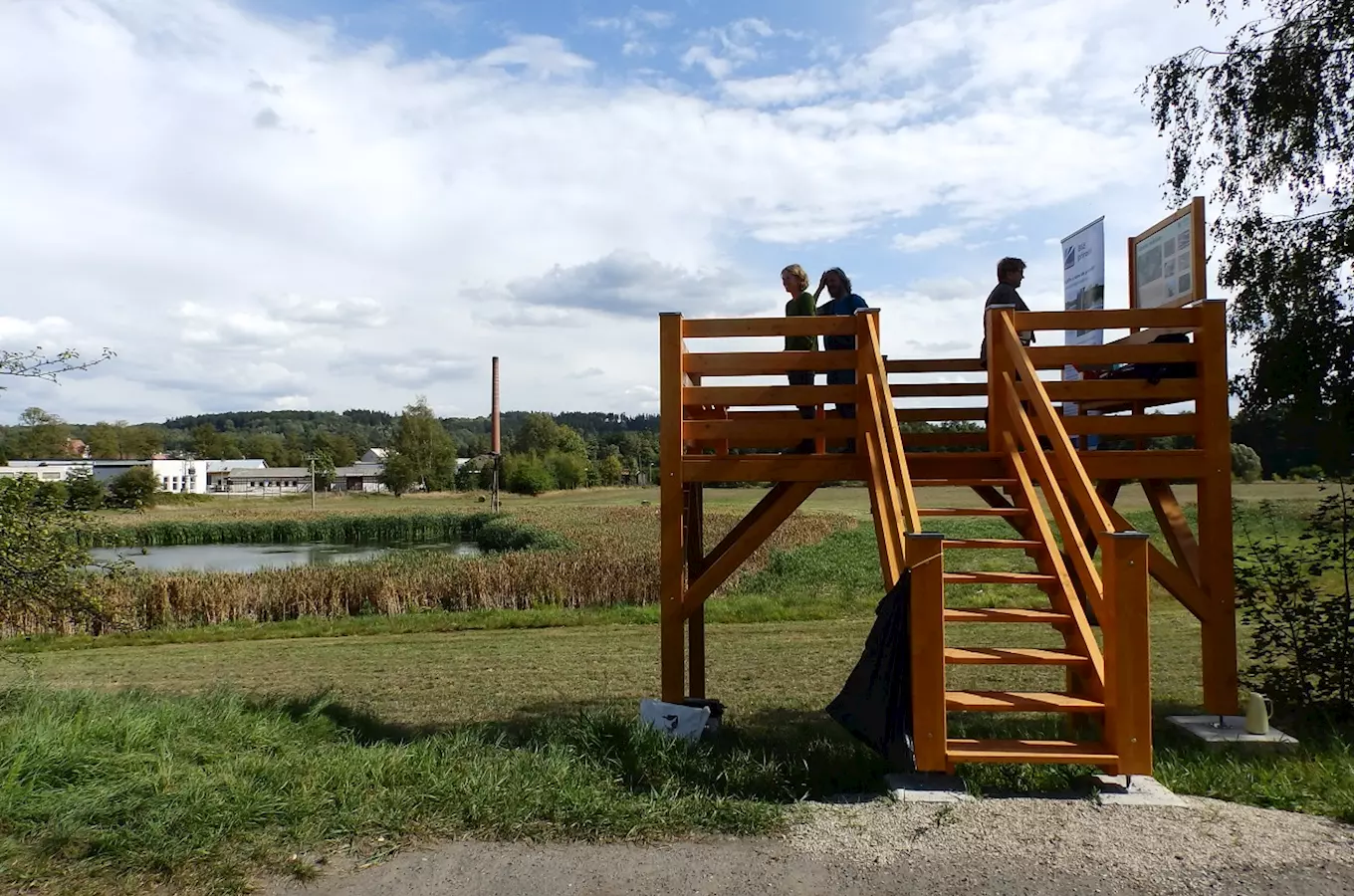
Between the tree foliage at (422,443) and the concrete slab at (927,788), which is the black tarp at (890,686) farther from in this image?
the tree foliage at (422,443)

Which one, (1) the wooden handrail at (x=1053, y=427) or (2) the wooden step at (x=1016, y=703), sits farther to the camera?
(1) the wooden handrail at (x=1053, y=427)

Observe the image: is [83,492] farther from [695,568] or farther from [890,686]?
[890,686]

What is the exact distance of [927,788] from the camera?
5070mm

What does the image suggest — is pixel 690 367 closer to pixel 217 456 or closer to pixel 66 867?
pixel 66 867

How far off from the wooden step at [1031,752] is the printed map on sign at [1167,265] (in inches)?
154

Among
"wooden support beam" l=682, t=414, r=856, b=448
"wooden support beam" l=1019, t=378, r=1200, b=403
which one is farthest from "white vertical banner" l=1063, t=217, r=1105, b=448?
"wooden support beam" l=682, t=414, r=856, b=448

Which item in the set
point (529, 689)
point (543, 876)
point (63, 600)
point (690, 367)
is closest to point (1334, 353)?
point (690, 367)

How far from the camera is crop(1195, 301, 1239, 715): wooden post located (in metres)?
7.00

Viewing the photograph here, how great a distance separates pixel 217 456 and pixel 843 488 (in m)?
99.4

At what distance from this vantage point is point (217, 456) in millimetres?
142125

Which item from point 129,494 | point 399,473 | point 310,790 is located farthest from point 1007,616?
point 399,473

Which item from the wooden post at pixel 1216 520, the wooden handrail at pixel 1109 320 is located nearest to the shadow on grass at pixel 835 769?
the wooden post at pixel 1216 520

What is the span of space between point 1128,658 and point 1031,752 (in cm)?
71

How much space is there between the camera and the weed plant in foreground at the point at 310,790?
4316 mm
